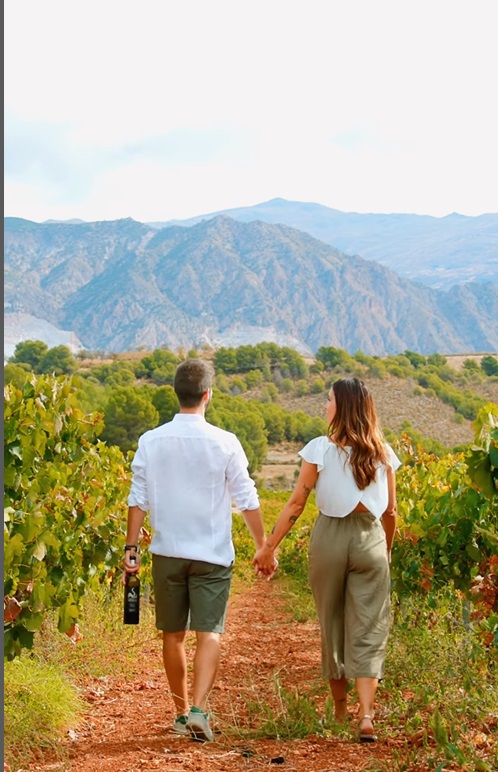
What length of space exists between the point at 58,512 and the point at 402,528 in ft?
7.25

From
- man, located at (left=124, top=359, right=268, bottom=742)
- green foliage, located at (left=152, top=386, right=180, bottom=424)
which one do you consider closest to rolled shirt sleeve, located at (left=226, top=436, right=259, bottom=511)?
man, located at (left=124, top=359, right=268, bottom=742)

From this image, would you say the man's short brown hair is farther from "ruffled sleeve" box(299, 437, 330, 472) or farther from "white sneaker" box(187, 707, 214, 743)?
"white sneaker" box(187, 707, 214, 743)

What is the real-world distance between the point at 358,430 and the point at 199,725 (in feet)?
4.51

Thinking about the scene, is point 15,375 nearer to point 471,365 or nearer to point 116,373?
point 116,373

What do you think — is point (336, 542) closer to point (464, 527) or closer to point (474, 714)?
point (474, 714)

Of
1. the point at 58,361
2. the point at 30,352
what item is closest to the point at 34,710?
the point at 58,361

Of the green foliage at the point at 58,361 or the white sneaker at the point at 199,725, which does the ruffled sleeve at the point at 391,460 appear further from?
the green foliage at the point at 58,361

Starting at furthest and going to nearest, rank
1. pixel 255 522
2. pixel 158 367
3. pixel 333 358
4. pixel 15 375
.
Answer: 1. pixel 333 358
2. pixel 158 367
3. pixel 15 375
4. pixel 255 522

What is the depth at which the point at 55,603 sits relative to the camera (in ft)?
16.7

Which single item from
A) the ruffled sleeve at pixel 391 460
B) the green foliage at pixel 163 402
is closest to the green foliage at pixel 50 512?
the ruffled sleeve at pixel 391 460

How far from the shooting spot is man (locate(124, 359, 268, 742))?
162 inches

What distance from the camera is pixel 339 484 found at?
4.27 meters

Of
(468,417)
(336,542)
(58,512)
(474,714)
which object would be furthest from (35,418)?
(468,417)

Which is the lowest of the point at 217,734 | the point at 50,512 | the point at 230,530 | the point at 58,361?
the point at 217,734
